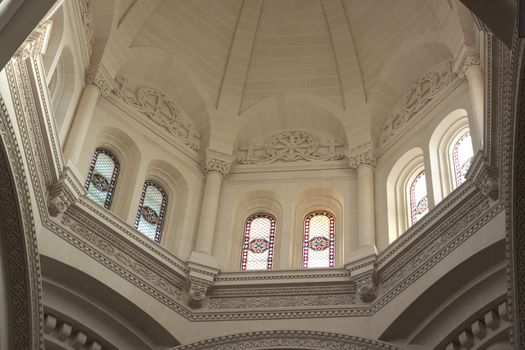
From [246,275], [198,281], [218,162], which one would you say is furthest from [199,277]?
[218,162]

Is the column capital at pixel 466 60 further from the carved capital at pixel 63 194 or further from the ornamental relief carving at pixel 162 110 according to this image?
the carved capital at pixel 63 194

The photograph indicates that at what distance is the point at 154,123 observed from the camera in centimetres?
2025

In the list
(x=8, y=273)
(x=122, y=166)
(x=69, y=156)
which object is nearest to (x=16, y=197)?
(x=8, y=273)

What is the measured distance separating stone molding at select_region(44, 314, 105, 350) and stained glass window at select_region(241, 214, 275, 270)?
388 cm

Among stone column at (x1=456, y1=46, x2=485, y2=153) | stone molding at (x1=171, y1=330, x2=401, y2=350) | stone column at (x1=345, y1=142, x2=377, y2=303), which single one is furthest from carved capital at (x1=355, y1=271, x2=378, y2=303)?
stone column at (x1=456, y1=46, x2=485, y2=153)

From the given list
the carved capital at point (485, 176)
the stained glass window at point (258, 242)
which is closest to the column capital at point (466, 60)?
the carved capital at point (485, 176)

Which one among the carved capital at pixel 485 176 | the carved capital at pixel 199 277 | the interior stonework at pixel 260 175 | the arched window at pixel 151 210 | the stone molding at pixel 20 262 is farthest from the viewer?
the arched window at pixel 151 210

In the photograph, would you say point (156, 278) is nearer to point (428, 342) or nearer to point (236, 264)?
point (236, 264)

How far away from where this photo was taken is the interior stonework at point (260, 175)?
14.7m

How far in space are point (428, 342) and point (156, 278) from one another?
4.94 m

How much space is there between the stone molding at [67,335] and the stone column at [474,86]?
731 cm

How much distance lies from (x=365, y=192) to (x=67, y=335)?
262 inches

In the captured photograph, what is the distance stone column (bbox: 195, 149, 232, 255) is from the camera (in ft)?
61.6

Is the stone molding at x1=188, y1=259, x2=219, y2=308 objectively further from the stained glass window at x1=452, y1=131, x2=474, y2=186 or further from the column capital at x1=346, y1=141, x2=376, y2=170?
the stained glass window at x1=452, y1=131, x2=474, y2=186
